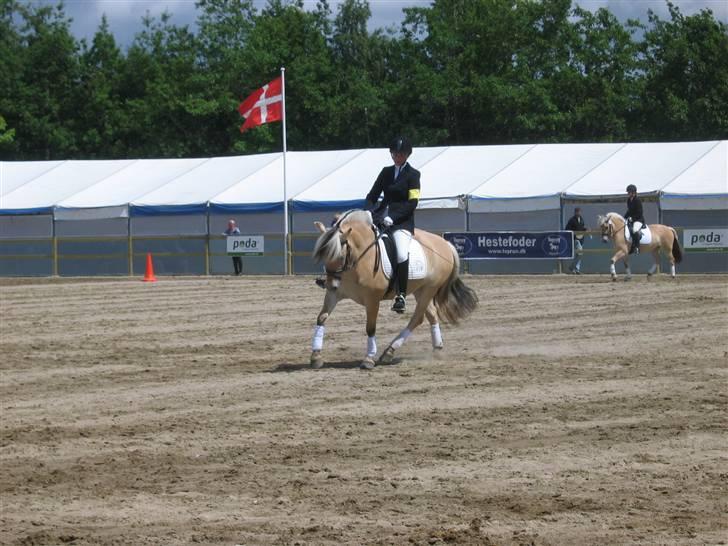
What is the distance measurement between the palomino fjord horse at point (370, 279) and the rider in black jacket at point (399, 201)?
0.20m

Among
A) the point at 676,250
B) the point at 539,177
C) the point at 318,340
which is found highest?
the point at 539,177

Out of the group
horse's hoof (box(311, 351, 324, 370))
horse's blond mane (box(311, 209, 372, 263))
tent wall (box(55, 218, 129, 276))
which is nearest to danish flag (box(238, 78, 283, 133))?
tent wall (box(55, 218, 129, 276))

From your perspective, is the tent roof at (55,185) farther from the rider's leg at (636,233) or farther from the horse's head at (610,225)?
the rider's leg at (636,233)

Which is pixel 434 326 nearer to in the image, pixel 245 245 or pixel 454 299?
pixel 454 299

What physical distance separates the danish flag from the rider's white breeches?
30.6 meters

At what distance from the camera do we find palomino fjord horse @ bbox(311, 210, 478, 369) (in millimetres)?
13688

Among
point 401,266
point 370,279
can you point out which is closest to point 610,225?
point 401,266

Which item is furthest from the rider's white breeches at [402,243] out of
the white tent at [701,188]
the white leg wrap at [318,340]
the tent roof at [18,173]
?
the tent roof at [18,173]

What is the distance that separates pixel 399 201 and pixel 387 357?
190cm

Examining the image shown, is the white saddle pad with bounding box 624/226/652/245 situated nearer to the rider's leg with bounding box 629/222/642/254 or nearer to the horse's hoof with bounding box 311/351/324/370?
the rider's leg with bounding box 629/222/642/254

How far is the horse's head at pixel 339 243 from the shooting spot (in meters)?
13.5

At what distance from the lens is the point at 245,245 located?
4344cm

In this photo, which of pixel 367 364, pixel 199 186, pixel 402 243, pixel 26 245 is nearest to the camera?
pixel 367 364

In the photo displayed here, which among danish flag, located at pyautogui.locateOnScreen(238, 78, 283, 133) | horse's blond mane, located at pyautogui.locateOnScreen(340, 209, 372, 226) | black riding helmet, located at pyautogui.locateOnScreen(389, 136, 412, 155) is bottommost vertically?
horse's blond mane, located at pyautogui.locateOnScreen(340, 209, 372, 226)
